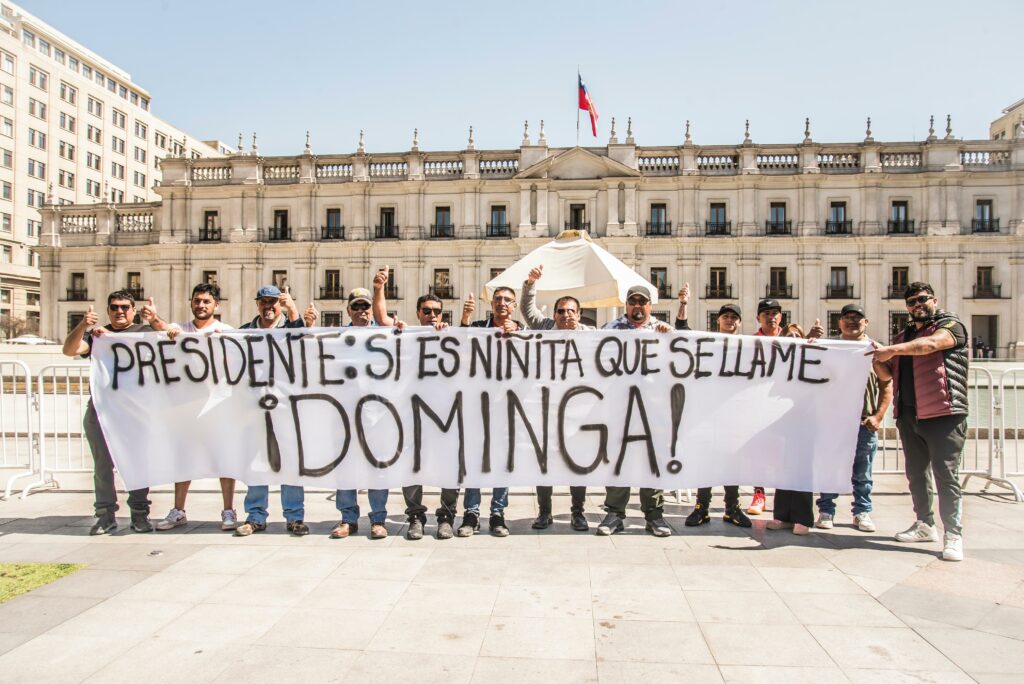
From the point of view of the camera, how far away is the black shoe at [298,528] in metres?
5.23

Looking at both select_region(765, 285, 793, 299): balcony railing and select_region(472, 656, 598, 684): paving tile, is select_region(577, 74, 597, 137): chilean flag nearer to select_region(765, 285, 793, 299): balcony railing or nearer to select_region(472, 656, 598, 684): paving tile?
select_region(765, 285, 793, 299): balcony railing

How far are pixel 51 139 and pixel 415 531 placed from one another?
7049 centimetres

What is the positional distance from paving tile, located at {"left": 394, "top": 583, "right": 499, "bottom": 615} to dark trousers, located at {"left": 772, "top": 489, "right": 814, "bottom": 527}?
2.44 m

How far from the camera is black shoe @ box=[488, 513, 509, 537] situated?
204 inches

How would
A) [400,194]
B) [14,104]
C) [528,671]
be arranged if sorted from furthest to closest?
[14,104], [400,194], [528,671]

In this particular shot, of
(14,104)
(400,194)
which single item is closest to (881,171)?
(400,194)

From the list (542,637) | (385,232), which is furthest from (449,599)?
(385,232)

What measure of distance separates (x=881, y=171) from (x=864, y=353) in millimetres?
38549

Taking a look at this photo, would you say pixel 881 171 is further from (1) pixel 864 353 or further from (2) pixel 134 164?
(2) pixel 134 164

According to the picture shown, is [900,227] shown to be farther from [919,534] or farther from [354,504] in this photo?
[354,504]

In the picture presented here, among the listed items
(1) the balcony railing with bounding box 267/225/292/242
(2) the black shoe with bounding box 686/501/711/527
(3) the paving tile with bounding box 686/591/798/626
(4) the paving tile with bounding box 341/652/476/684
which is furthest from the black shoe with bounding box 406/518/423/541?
(1) the balcony railing with bounding box 267/225/292/242

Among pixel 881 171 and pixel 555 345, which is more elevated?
pixel 881 171

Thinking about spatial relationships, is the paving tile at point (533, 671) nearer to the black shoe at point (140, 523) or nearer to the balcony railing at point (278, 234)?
the black shoe at point (140, 523)

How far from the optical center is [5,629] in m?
3.50
